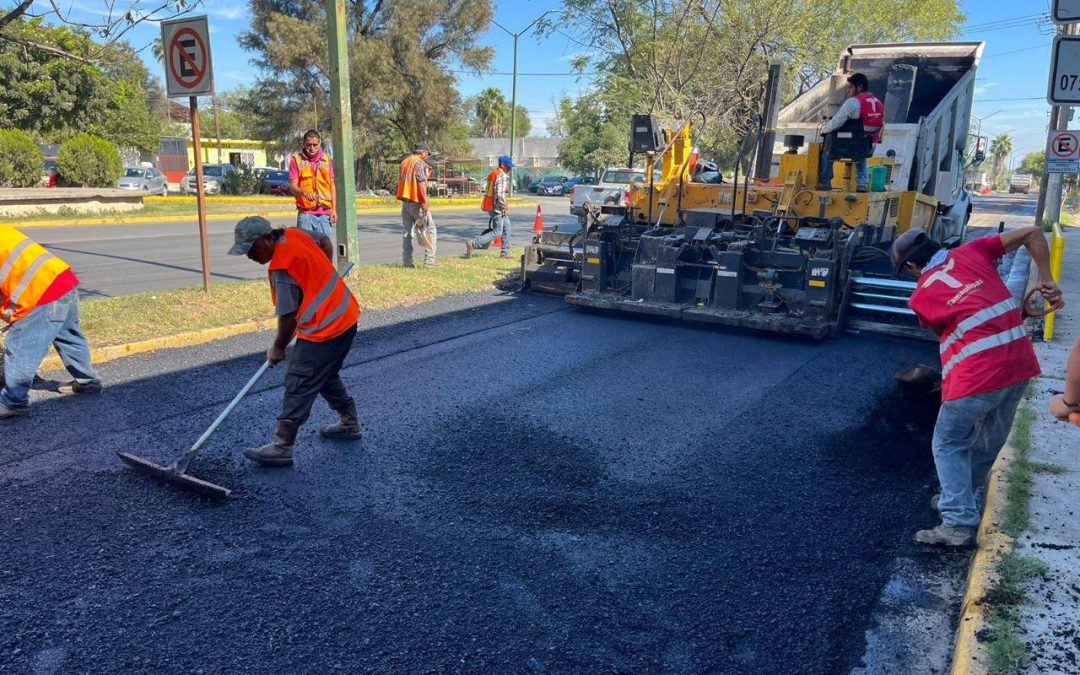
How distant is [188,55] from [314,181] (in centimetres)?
205

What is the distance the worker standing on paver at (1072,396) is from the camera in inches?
96.8

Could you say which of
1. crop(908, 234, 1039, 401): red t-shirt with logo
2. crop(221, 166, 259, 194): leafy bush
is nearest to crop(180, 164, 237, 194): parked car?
crop(221, 166, 259, 194): leafy bush

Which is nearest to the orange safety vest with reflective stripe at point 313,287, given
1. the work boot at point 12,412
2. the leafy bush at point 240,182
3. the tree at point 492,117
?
the work boot at point 12,412

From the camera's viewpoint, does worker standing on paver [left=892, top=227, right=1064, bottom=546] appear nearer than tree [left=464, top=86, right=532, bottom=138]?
Yes

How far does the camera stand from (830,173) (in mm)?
8625

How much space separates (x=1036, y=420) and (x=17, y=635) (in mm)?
5563

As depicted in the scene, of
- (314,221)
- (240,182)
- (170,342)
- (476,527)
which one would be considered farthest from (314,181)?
(240,182)

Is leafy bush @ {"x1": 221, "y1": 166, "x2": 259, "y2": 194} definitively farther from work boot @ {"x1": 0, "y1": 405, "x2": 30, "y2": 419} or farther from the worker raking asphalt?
work boot @ {"x1": 0, "y1": 405, "x2": 30, "y2": 419}

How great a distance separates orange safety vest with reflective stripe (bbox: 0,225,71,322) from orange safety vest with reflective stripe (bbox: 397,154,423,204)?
5743mm

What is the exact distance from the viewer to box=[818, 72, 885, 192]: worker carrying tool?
8.24 m

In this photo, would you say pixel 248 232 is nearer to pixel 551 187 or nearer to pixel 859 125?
pixel 859 125

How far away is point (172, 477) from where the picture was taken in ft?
13.4

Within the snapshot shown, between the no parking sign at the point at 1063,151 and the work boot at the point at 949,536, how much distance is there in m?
9.86

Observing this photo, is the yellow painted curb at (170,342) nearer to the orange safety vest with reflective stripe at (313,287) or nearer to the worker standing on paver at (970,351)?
the orange safety vest with reflective stripe at (313,287)
